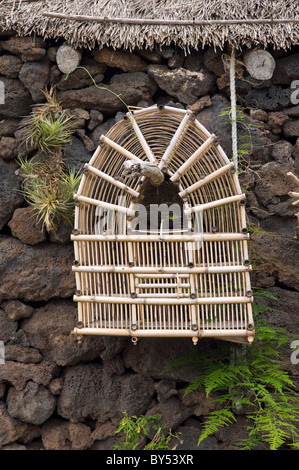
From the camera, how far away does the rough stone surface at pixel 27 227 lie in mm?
4473

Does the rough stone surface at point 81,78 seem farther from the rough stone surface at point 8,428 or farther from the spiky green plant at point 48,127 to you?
the rough stone surface at point 8,428

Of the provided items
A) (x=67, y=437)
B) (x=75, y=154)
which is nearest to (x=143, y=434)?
(x=67, y=437)

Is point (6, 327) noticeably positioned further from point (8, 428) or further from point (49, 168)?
point (49, 168)

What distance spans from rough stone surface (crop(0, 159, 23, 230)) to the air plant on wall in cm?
7

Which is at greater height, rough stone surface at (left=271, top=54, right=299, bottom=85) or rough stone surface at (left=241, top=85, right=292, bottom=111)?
rough stone surface at (left=271, top=54, right=299, bottom=85)

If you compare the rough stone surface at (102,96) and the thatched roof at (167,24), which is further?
the rough stone surface at (102,96)

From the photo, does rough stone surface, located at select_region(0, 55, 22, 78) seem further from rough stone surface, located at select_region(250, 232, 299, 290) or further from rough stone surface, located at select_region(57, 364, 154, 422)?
rough stone surface, located at select_region(57, 364, 154, 422)

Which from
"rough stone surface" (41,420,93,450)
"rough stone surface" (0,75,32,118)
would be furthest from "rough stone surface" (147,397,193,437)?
"rough stone surface" (0,75,32,118)

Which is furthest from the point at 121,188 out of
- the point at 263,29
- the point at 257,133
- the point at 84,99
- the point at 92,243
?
the point at 263,29

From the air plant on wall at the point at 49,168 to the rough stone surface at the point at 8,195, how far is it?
72mm

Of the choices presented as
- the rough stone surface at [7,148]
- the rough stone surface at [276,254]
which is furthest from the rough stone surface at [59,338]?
the rough stone surface at [276,254]

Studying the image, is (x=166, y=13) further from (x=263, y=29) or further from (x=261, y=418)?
(x=261, y=418)

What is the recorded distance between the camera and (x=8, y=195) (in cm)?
453

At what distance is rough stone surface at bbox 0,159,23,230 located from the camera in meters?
4.52
